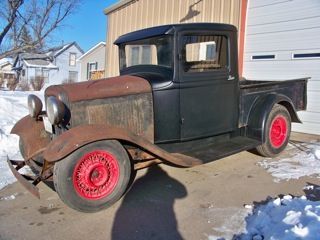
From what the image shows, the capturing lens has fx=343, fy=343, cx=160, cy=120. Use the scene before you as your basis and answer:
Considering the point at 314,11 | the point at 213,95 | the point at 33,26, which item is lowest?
the point at 213,95

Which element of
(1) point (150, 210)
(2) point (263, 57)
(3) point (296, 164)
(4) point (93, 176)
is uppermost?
(2) point (263, 57)

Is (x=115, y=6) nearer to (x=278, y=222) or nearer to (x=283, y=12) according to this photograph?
(x=283, y=12)

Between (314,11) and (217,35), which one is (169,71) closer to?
(217,35)

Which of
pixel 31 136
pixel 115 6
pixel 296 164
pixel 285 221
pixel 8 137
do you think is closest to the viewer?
pixel 285 221

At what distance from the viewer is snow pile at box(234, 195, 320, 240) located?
9.11ft

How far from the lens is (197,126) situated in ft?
15.5

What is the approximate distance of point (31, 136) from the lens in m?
4.67

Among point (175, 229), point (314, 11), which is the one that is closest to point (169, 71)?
point (175, 229)

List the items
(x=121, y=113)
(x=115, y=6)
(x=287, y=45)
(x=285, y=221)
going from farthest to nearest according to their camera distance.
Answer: (x=115, y=6)
(x=287, y=45)
(x=121, y=113)
(x=285, y=221)

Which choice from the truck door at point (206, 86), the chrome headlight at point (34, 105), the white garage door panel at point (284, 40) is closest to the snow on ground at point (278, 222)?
the truck door at point (206, 86)

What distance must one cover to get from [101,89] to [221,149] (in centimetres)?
186

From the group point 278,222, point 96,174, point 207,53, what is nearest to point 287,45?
point 207,53

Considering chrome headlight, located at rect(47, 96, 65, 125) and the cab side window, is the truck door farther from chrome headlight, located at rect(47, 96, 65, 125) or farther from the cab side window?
chrome headlight, located at rect(47, 96, 65, 125)

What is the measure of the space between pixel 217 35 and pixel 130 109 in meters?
1.65
